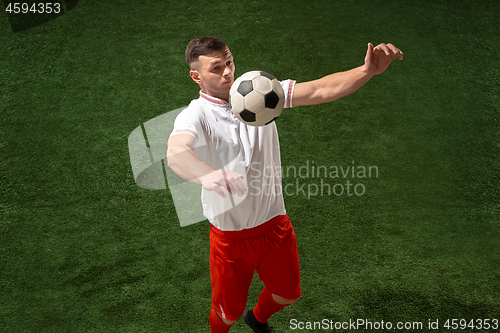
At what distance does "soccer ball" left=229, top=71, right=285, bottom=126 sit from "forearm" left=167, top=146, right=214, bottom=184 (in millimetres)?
294

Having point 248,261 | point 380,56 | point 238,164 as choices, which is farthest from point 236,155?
point 380,56

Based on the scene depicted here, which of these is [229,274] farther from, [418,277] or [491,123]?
[491,123]

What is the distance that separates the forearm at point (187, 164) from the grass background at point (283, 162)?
1.70m

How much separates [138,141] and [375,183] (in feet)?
7.30

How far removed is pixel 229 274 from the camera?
242 centimetres

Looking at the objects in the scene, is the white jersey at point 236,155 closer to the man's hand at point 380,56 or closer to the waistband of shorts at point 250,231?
the waistband of shorts at point 250,231

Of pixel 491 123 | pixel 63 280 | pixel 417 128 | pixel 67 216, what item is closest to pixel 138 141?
pixel 67 216

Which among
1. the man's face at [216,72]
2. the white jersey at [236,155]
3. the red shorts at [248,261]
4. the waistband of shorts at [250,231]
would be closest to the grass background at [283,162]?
the red shorts at [248,261]

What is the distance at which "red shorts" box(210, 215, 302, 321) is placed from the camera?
2379 mm

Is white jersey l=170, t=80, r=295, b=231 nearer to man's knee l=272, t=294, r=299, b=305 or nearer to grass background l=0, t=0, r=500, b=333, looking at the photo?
man's knee l=272, t=294, r=299, b=305

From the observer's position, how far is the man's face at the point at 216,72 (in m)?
2.09

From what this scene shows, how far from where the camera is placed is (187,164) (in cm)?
182

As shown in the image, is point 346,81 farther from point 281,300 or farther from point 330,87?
point 281,300

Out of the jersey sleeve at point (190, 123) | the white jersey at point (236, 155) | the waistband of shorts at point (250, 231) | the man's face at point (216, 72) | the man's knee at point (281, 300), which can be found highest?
the man's face at point (216, 72)
